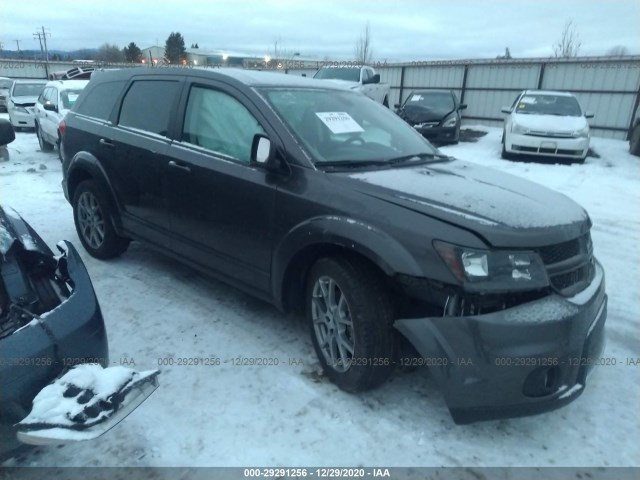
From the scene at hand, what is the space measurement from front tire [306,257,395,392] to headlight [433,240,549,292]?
0.45 metres

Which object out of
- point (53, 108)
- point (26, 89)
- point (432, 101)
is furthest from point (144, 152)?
point (26, 89)

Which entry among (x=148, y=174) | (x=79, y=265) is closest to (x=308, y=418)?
(x=79, y=265)

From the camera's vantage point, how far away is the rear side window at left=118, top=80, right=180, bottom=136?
3.79 m

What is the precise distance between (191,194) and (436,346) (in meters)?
2.12

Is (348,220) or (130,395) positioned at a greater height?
(348,220)

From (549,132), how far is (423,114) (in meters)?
3.70

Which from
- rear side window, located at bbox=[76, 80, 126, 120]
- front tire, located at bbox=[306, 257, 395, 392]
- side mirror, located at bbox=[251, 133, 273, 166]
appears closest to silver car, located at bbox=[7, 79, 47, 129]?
rear side window, located at bbox=[76, 80, 126, 120]

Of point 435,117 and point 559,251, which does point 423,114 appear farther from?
point 559,251

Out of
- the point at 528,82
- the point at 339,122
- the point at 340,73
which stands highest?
the point at 340,73

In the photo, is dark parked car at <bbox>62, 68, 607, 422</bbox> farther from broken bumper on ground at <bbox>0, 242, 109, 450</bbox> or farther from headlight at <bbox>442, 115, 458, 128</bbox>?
headlight at <bbox>442, 115, 458, 128</bbox>

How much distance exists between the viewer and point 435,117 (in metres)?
13.0

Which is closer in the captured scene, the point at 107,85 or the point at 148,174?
the point at 148,174

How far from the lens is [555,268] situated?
2359mm

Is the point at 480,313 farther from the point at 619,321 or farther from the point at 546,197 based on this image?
the point at 619,321
